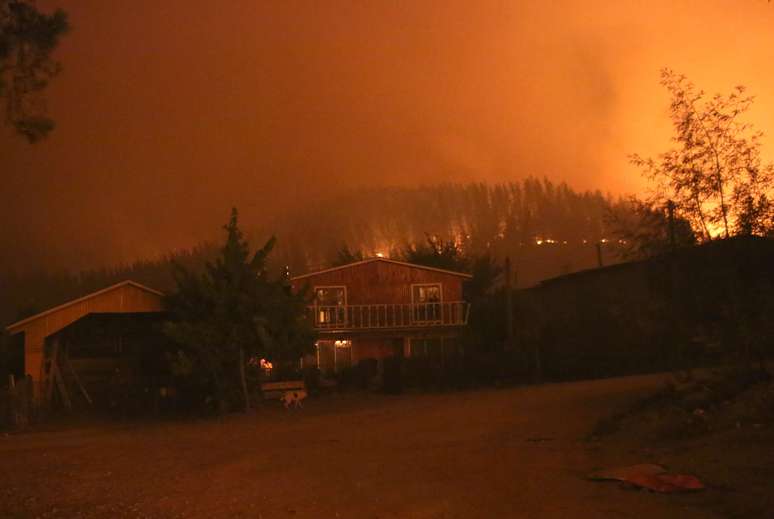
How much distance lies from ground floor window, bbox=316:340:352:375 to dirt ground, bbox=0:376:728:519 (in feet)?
63.2

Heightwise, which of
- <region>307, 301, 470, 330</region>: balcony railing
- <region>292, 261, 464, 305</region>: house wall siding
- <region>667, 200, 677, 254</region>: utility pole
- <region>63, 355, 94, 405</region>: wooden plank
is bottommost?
<region>63, 355, 94, 405</region>: wooden plank

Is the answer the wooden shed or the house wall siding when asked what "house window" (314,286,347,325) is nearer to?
the house wall siding

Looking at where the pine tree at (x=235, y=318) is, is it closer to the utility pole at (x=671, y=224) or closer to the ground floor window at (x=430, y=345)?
the utility pole at (x=671, y=224)

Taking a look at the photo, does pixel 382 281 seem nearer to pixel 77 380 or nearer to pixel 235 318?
pixel 77 380

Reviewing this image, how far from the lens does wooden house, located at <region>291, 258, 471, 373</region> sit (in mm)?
→ 42438

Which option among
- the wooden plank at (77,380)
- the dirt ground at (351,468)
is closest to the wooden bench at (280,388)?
the dirt ground at (351,468)

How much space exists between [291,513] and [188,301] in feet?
57.7

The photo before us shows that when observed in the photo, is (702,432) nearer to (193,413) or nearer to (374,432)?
(374,432)

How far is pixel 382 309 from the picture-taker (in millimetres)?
42875

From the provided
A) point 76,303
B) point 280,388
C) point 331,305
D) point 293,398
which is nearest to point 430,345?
point 331,305

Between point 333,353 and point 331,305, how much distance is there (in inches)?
101

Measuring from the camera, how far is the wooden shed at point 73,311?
29.6 meters

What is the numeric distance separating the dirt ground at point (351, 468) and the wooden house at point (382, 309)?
1867 centimetres

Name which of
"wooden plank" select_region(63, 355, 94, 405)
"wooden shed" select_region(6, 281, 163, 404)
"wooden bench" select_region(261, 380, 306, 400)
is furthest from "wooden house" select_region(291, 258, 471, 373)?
"wooden bench" select_region(261, 380, 306, 400)
